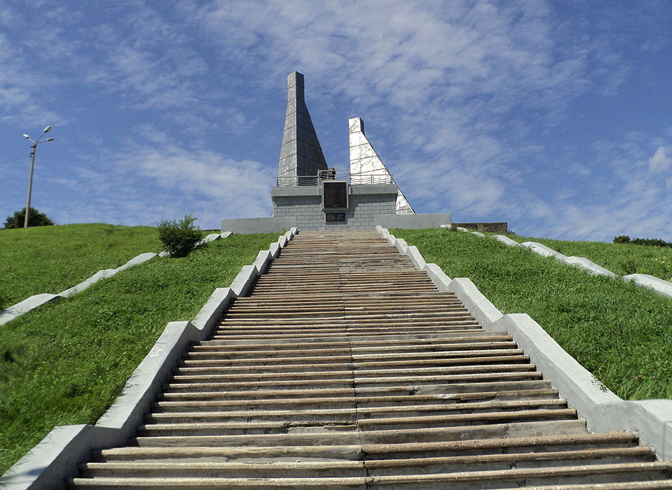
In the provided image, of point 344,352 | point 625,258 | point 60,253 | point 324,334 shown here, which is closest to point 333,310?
point 324,334

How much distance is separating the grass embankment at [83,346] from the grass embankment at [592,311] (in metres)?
5.16

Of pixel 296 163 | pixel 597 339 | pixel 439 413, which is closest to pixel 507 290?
pixel 597 339

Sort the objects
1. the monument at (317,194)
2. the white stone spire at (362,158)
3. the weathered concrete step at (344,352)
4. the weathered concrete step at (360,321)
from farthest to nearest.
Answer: the white stone spire at (362,158)
the monument at (317,194)
the weathered concrete step at (360,321)
the weathered concrete step at (344,352)

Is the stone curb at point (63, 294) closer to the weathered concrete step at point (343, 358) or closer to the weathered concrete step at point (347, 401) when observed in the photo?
the weathered concrete step at point (343, 358)

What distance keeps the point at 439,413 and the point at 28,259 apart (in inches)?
562

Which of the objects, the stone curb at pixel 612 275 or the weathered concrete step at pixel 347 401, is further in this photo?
the stone curb at pixel 612 275

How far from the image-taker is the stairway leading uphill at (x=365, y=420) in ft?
11.7

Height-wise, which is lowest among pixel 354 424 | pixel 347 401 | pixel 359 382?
pixel 354 424

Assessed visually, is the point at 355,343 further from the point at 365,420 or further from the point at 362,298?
the point at 362,298

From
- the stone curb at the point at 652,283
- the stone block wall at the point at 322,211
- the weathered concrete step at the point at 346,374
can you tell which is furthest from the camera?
the stone block wall at the point at 322,211

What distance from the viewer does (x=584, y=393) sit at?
4320 millimetres

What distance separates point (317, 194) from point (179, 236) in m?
12.8

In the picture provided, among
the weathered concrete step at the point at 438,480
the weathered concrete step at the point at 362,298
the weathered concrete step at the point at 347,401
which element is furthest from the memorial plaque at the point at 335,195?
the weathered concrete step at the point at 438,480

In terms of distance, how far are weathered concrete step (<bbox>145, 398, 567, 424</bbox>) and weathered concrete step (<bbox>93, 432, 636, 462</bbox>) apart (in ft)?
1.72
